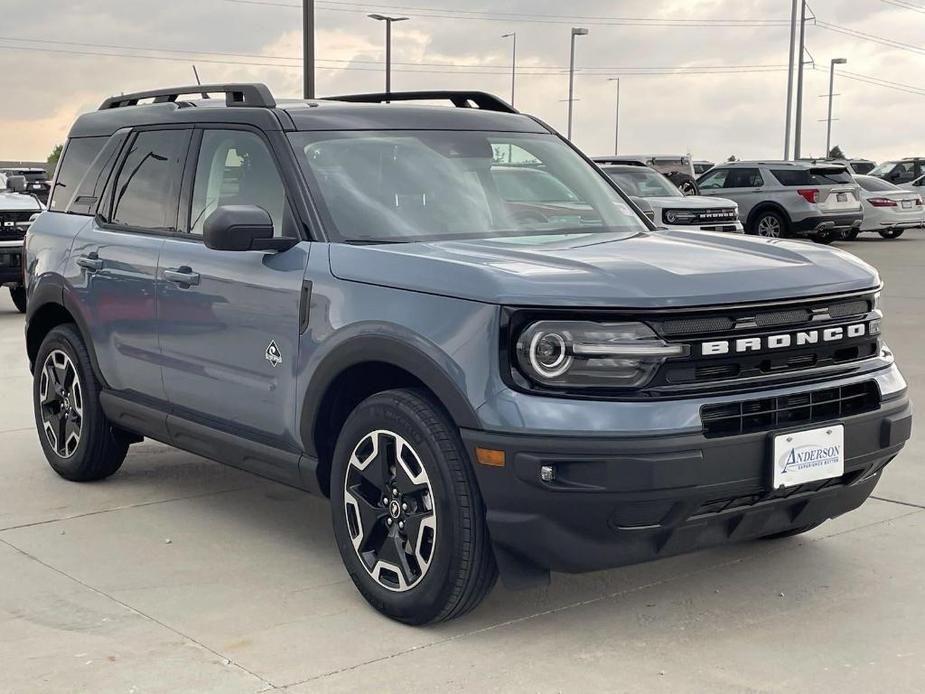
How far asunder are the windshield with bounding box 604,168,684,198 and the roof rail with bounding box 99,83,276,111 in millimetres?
14059

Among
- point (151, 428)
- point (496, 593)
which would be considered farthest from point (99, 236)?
point (496, 593)

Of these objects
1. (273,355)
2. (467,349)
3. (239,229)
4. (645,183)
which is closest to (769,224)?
(645,183)

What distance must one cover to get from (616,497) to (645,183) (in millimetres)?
17074

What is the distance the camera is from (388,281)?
427 cm

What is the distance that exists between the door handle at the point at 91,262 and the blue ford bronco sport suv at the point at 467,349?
0.04m

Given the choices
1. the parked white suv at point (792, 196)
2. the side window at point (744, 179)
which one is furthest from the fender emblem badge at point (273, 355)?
the side window at point (744, 179)

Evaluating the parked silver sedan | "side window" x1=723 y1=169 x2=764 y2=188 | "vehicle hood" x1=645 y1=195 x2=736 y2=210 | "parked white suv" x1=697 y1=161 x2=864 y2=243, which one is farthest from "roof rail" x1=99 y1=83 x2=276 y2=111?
the parked silver sedan

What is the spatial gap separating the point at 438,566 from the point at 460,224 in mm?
1367

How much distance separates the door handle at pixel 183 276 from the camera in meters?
5.15

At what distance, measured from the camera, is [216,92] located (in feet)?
18.7

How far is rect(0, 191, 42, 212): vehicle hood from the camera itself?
14.4m

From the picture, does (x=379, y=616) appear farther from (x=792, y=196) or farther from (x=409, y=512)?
(x=792, y=196)

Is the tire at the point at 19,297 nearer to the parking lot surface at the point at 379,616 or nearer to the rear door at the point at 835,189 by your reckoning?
the parking lot surface at the point at 379,616

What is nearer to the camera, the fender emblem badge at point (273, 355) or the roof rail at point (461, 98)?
the fender emblem badge at point (273, 355)
